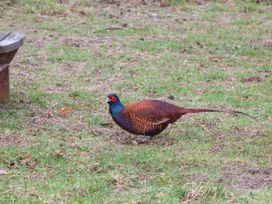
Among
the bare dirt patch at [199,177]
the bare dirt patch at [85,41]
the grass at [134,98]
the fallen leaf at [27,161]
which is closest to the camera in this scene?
the grass at [134,98]

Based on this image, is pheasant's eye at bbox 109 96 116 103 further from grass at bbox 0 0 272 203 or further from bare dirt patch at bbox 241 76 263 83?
bare dirt patch at bbox 241 76 263 83

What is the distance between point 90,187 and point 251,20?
7730mm

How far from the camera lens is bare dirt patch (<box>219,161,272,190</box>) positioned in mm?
5660

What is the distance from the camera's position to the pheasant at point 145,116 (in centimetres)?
681

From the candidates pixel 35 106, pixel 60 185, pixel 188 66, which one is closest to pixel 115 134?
pixel 35 106

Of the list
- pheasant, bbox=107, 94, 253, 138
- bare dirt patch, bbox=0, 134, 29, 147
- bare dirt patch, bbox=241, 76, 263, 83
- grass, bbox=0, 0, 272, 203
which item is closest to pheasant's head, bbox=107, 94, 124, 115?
pheasant, bbox=107, 94, 253, 138

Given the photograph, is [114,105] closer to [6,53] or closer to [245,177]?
[6,53]

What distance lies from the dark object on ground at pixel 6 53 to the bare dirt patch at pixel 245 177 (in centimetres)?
237

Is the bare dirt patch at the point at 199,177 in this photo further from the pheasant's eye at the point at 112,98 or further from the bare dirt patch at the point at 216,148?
the pheasant's eye at the point at 112,98

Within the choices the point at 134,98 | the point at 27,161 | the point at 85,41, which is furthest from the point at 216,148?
the point at 85,41

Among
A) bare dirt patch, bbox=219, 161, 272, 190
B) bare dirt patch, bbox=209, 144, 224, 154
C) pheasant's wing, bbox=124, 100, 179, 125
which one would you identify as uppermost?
pheasant's wing, bbox=124, 100, 179, 125

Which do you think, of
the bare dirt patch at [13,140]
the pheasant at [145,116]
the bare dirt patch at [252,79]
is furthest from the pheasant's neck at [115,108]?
the bare dirt patch at [252,79]

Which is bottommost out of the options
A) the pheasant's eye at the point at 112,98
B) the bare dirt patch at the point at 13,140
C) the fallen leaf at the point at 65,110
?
the fallen leaf at the point at 65,110

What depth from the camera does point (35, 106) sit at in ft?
25.9
